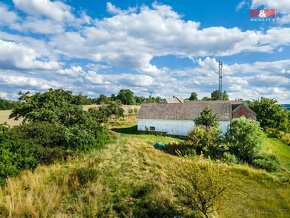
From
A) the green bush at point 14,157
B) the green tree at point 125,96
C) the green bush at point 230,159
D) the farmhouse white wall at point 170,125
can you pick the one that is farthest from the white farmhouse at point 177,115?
the green tree at point 125,96

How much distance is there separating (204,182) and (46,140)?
11.0 meters

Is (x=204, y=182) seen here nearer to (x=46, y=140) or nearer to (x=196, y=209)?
(x=196, y=209)

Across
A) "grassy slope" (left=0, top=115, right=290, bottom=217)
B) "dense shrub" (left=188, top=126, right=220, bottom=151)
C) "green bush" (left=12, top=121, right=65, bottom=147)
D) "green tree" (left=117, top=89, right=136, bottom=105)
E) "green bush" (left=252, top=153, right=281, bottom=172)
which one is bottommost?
"green bush" (left=252, top=153, right=281, bottom=172)

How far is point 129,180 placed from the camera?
968 cm

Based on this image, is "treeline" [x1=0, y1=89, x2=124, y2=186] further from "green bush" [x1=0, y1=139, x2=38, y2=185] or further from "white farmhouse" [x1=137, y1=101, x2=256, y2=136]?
"white farmhouse" [x1=137, y1=101, x2=256, y2=136]

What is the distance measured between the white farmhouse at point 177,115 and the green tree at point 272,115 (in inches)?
231

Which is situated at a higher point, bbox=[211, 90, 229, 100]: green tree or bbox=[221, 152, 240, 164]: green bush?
bbox=[211, 90, 229, 100]: green tree

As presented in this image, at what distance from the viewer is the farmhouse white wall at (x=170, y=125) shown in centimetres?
2787

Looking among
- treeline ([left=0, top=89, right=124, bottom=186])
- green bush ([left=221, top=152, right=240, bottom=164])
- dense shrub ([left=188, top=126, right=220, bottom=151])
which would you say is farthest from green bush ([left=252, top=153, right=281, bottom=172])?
treeline ([left=0, top=89, right=124, bottom=186])

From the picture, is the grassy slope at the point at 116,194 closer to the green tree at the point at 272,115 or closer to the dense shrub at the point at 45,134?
the dense shrub at the point at 45,134

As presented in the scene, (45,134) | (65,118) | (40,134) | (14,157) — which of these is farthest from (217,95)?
(14,157)

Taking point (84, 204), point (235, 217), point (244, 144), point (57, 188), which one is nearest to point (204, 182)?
point (235, 217)

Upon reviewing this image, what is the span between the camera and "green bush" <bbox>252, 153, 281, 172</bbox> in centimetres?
1546

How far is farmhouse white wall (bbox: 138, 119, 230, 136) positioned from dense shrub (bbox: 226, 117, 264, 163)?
8.59 m
